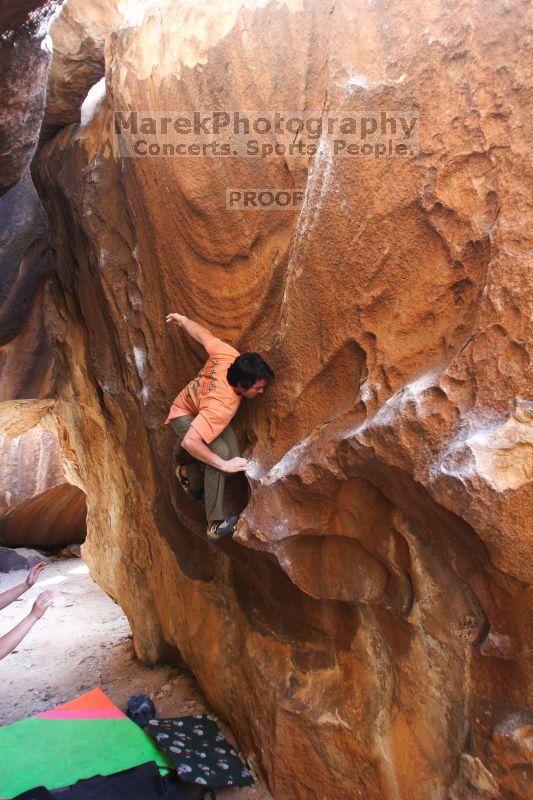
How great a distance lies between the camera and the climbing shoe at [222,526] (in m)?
2.88

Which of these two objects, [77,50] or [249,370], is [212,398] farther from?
[77,50]

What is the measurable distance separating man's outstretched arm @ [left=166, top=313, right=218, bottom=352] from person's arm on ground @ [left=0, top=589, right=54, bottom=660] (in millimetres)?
→ 1405

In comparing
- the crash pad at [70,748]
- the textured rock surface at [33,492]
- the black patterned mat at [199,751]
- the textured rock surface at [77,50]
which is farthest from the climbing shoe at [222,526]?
the textured rock surface at [33,492]

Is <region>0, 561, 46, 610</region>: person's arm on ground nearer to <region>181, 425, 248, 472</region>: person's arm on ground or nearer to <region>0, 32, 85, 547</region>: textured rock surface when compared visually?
<region>181, 425, 248, 472</region>: person's arm on ground

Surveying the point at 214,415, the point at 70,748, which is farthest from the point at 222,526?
the point at 70,748

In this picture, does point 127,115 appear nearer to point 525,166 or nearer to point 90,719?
point 525,166

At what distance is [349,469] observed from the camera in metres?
2.39

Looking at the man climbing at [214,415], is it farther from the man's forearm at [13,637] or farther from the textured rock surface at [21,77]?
the textured rock surface at [21,77]

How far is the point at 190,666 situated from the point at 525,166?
3.22 metres

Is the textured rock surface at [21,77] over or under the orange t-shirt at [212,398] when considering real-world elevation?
over

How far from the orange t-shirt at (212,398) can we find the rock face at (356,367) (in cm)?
14

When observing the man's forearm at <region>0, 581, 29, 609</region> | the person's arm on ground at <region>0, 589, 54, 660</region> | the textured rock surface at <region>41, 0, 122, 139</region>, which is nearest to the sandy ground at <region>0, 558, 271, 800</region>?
the man's forearm at <region>0, 581, 29, 609</region>

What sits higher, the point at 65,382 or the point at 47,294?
the point at 47,294

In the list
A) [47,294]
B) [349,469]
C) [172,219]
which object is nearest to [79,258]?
[47,294]
